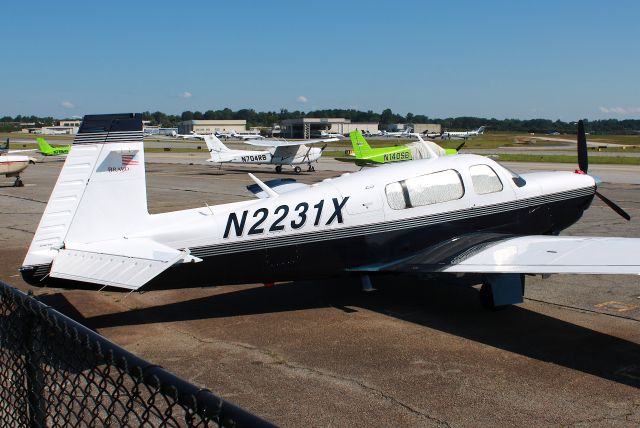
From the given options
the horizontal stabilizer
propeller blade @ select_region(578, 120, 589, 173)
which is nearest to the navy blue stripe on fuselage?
the horizontal stabilizer

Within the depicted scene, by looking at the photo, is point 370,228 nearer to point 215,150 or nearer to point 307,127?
point 215,150

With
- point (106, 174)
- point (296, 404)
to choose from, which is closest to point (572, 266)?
point (296, 404)

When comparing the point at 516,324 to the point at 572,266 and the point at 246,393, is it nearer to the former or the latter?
the point at 572,266

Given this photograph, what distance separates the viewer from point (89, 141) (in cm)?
732

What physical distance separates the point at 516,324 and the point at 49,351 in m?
6.68

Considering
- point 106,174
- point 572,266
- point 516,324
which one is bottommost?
point 516,324

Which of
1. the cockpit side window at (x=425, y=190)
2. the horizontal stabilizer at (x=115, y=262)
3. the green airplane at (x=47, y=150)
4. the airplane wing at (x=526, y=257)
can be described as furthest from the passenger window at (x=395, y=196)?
the green airplane at (x=47, y=150)

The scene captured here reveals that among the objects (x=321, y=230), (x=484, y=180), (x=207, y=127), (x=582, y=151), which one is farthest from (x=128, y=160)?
(x=207, y=127)

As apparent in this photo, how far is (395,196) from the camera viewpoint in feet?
29.7

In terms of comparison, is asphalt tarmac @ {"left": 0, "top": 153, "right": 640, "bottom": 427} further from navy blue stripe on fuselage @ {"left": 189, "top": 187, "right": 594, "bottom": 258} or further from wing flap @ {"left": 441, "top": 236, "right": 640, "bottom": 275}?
wing flap @ {"left": 441, "top": 236, "right": 640, "bottom": 275}

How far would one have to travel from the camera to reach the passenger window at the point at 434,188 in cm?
916

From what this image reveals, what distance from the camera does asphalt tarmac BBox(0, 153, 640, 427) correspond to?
5766 millimetres

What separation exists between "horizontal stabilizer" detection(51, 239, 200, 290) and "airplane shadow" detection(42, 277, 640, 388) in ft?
5.42

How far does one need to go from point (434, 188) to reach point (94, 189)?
482 centimetres
